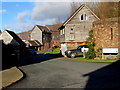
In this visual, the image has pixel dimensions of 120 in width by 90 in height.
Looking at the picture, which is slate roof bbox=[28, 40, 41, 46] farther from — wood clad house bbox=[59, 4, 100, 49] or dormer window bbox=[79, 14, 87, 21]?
dormer window bbox=[79, 14, 87, 21]

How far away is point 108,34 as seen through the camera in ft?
69.2

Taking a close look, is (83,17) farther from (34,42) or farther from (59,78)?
(34,42)

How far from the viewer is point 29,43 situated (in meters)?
58.6

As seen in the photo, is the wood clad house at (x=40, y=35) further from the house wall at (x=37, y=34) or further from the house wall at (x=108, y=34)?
the house wall at (x=108, y=34)

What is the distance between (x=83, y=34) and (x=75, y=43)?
9.06 feet

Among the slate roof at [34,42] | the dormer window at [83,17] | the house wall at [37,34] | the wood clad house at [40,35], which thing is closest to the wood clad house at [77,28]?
the dormer window at [83,17]

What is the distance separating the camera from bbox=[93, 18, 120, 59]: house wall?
818 inches

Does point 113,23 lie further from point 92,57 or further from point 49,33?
point 49,33

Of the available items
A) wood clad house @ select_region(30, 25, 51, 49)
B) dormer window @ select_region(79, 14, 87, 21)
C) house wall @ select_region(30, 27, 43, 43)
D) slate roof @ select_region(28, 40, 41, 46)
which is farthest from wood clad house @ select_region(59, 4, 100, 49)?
house wall @ select_region(30, 27, 43, 43)

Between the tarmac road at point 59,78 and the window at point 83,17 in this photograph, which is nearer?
the tarmac road at point 59,78

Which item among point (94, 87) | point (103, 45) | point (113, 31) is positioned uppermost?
point (113, 31)

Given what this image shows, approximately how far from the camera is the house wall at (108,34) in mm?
20781

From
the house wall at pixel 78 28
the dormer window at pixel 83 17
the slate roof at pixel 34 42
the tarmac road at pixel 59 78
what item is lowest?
the tarmac road at pixel 59 78

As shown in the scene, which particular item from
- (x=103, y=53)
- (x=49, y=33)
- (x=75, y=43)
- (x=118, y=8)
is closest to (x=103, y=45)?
(x=103, y=53)
